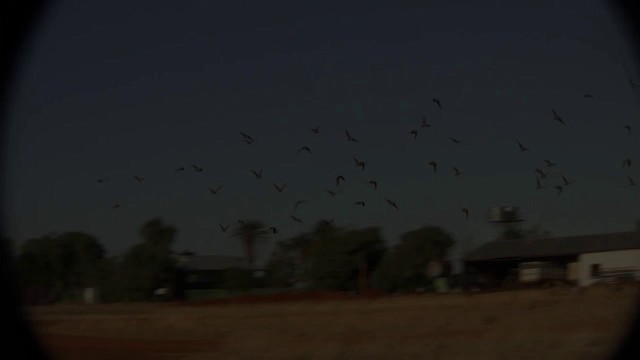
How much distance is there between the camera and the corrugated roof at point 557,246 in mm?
34812

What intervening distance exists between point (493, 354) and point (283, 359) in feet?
9.61

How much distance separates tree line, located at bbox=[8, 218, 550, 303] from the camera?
119 ft

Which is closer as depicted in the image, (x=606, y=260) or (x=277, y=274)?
(x=606, y=260)

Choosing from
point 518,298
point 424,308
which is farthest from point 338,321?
point 518,298

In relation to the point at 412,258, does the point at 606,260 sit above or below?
below

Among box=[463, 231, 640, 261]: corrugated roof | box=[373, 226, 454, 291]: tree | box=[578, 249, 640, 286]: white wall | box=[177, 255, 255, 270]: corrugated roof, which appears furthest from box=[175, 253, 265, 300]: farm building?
box=[578, 249, 640, 286]: white wall

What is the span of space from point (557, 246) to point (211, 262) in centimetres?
1432

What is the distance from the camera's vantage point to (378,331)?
59.9ft

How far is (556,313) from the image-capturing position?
750 inches

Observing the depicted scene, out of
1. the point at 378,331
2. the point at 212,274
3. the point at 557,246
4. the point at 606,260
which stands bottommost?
the point at 378,331

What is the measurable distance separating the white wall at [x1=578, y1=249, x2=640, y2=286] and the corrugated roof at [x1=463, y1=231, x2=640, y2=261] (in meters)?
0.17

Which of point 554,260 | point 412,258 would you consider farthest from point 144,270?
point 554,260

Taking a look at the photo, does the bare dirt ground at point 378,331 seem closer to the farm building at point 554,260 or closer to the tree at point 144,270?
the farm building at point 554,260

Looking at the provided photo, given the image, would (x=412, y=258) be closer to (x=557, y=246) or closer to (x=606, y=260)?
(x=557, y=246)
